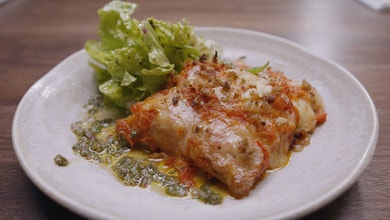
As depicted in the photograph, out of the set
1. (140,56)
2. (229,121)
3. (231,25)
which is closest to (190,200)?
(229,121)

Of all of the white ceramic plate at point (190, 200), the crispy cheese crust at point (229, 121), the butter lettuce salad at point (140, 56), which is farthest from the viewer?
the butter lettuce salad at point (140, 56)

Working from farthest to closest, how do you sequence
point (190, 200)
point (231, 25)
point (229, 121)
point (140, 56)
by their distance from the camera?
point (231, 25)
point (140, 56)
point (229, 121)
point (190, 200)

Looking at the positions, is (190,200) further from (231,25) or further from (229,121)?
(231,25)

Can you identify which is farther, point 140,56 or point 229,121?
point 140,56

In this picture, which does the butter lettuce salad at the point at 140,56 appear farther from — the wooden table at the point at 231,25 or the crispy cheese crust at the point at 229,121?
the wooden table at the point at 231,25

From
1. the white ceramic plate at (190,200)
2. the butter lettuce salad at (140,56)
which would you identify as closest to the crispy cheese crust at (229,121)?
the white ceramic plate at (190,200)

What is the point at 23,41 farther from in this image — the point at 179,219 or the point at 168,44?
the point at 179,219

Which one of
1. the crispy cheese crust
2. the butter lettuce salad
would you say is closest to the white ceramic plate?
the crispy cheese crust
